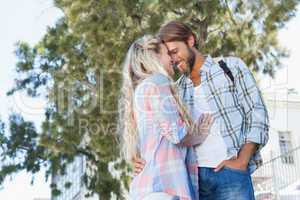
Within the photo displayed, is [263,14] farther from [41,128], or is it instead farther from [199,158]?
[199,158]

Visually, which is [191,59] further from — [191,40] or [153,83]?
[153,83]

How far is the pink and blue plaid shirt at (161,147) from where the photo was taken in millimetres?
1730

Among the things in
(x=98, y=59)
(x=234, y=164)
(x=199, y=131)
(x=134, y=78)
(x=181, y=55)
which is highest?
(x=98, y=59)

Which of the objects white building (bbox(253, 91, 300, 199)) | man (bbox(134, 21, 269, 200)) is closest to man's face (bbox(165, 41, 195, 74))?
man (bbox(134, 21, 269, 200))

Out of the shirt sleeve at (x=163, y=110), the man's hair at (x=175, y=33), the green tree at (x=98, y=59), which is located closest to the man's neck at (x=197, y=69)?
the man's hair at (x=175, y=33)

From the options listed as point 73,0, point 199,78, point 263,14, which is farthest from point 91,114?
point 199,78

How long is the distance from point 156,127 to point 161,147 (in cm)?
9

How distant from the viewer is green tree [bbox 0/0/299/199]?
22.8 ft

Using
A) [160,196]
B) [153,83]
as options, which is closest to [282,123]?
[153,83]

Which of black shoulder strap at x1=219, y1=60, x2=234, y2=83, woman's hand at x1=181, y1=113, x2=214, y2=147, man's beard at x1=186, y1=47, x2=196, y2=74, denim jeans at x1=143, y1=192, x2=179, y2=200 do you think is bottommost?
denim jeans at x1=143, y1=192, x2=179, y2=200

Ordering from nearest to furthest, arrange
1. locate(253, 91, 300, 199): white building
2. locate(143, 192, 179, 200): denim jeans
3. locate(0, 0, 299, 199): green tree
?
locate(143, 192, 179, 200): denim jeans → locate(0, 0, 299, 199): green tree → locate(253, 91, 300, 199): white building

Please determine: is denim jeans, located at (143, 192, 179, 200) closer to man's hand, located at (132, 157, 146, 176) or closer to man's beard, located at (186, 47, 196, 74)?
man's hand, located at (132, 157, 146, 176)

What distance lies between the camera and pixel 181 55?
6.71 ft

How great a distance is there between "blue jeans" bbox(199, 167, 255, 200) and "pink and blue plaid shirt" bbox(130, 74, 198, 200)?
0.18ft
